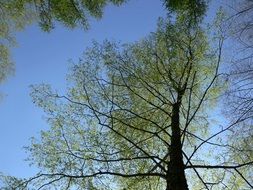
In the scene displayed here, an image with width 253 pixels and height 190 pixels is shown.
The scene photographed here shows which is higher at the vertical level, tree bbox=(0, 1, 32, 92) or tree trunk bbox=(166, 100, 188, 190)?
tree bbox=(0, 1, 32, 92)

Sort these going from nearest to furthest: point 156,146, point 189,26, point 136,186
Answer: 1. point 136,186
2. point 189,26
3. point 156,146

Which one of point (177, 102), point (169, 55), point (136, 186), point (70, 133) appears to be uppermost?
point (169, 55)

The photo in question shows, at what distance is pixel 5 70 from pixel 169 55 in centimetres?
456

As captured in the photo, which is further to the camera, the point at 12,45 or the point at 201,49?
the point at 12,45

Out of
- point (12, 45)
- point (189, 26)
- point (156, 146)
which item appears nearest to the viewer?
point (189, 26)

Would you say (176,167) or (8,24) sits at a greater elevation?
(8,24)

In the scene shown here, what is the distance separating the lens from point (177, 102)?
33.0 ft

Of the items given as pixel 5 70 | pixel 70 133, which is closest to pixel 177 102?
pixel 70 133

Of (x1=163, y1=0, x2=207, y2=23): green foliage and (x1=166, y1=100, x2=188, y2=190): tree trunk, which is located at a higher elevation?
(x1=163, y1=0, x2=207, y2=23): green foliage

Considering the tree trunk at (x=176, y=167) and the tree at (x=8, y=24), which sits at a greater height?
the tree at (x=8, y=24)

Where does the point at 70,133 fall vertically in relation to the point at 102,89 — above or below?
below

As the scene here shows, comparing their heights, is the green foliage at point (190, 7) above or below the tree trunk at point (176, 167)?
above

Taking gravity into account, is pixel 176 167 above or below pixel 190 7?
below

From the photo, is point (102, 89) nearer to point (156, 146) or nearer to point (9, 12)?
point (156, 146)
